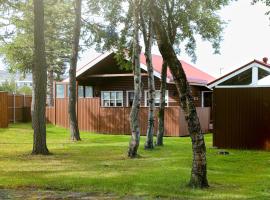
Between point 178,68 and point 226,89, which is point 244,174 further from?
point 226,89

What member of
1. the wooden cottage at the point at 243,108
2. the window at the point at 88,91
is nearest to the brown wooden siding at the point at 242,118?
the wooden cottage at the point at 243,108

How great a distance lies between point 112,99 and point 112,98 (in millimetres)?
69

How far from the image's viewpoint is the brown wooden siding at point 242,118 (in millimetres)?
18594

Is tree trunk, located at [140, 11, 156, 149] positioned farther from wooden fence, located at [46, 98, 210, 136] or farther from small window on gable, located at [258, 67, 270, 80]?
wooden fence, located at [46, 98, 210, 136]

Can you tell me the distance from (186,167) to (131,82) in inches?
745

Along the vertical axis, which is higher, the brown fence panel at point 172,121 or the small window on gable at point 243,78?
the small window on gable at point 243,78

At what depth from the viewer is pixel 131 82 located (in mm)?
31703

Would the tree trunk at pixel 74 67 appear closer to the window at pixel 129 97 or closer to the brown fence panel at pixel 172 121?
the brown fence panel at pixel 172 121

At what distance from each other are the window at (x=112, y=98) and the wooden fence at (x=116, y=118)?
278cm

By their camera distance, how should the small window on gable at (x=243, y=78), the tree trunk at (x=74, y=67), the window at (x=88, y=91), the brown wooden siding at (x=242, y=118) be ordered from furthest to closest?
1. the window at (x=88, y=91)
2. the tree trunk at (x=74, y=67)
3. the small window on gable at (x=243, y=78)
4. the brown wooden siding at (x=242, y=118)

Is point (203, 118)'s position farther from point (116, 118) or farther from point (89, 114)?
point (89, 114)

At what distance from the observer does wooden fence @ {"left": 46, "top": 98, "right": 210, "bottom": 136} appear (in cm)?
2706

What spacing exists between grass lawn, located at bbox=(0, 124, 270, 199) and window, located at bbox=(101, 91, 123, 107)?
13.8m

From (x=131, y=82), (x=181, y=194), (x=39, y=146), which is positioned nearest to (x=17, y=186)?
(x=181, y=194)
